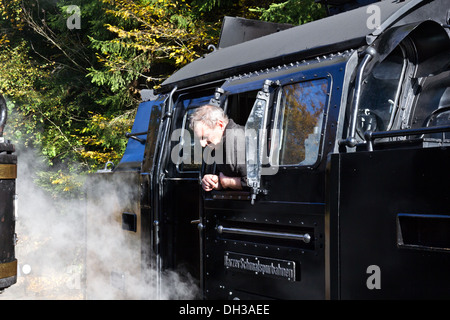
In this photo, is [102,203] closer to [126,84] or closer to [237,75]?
[237,75]

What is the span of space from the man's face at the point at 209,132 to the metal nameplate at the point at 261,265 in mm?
804

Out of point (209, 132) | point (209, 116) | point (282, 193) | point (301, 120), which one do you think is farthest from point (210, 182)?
point (301, 120)

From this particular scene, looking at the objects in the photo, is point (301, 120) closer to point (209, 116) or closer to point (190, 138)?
point (209, 116)

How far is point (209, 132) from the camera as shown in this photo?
396 centimetres

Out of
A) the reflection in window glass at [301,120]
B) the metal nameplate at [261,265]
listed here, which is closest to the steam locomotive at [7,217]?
the metal nameplate at [261,265]

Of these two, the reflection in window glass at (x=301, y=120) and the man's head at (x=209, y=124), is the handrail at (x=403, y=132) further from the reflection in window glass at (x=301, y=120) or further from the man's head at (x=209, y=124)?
the man's head at (x=209, y=124)

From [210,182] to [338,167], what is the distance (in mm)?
1168

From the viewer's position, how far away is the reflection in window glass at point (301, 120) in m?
3.52

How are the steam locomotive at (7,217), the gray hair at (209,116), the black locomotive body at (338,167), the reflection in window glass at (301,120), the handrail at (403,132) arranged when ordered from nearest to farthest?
the handrail at (403,132) → the black locomotive body at (338,167) → the reflection in window glass at (301,120) → the gray hair at (209,116) → the steam locomotive at (7,217)

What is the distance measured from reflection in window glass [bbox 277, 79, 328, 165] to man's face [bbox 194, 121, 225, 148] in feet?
1.45

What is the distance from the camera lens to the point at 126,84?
12734 mm

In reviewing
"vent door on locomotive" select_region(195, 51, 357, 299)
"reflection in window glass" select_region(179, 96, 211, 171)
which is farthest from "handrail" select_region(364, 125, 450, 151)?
"reflection in window glass" select_region(179, 96, 211, 171)
